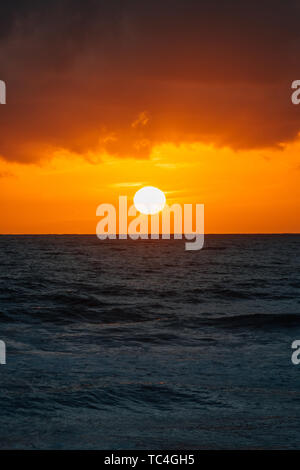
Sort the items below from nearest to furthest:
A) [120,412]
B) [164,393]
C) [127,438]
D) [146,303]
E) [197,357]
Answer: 1. [127,438]
2. [120,412]
3. [164,393]
4. [197,357]
5. [146,303]

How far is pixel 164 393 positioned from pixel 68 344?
18.1 ft

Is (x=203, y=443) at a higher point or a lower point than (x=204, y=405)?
lower

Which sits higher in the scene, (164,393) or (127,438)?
(164,393)

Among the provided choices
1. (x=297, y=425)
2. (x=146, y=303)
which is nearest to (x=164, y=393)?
(x=297, y=425)

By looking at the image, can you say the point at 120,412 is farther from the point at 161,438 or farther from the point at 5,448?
the point at 5,448

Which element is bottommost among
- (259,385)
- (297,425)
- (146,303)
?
(297,425)

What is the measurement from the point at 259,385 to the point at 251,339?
5.49 metres

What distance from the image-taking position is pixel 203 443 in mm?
6559

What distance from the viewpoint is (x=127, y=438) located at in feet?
22.0
